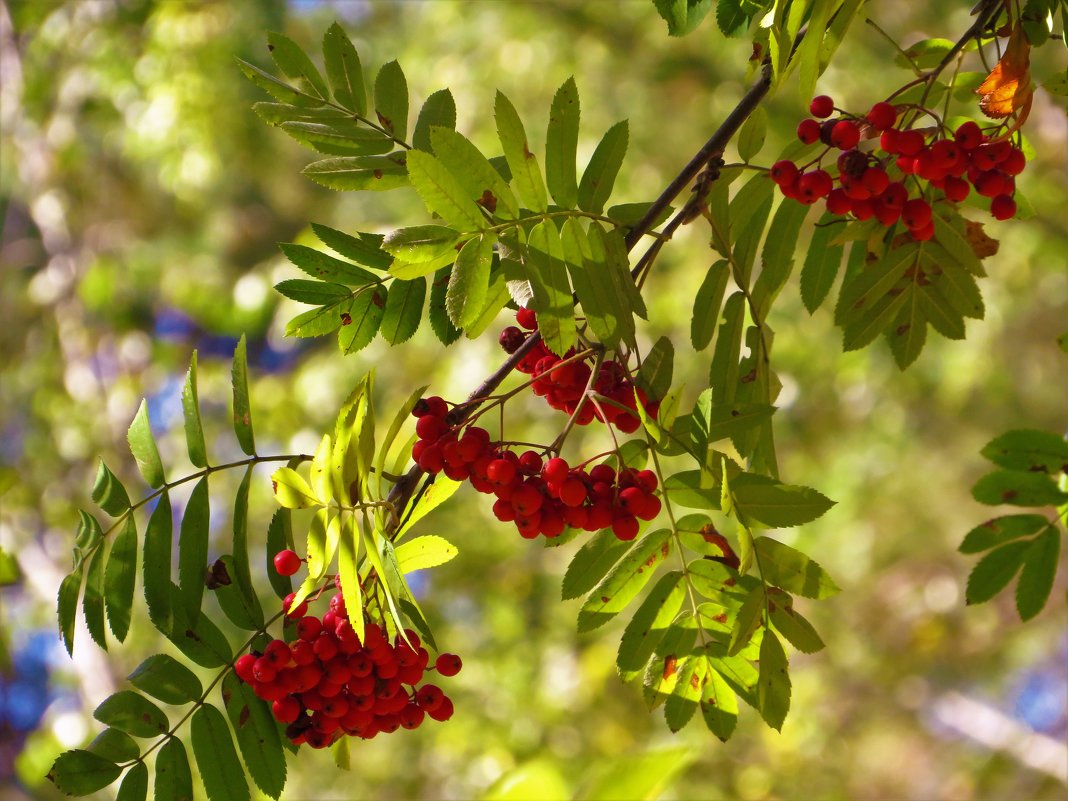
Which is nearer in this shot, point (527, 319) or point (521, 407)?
point (527, 319)

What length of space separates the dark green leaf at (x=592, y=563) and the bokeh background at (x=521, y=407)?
2329 mm

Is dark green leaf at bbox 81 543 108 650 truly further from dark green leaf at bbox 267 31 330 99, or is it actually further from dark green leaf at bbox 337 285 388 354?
dark green leaf at bbox 267 31 330 99

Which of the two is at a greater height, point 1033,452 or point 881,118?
point 881,118

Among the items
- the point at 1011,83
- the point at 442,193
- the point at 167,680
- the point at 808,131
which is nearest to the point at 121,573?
the point at 167,680

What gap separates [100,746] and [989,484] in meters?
0.94

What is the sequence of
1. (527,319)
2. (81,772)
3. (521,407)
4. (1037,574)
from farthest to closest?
(521,407)
(1037,574)
(527,319)
(81,772)

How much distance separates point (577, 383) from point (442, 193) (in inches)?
8.6

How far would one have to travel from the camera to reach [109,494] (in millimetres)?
1025

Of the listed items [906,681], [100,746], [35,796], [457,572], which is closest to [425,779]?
[457,572]

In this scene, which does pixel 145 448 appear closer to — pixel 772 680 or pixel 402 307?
pixel 402 307

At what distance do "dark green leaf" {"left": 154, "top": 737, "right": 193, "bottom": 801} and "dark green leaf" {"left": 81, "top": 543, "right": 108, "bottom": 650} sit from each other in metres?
0.12

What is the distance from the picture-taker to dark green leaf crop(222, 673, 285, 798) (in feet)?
3.11

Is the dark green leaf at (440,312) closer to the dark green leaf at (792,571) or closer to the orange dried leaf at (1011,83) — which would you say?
the dark green leaf at (792,571)

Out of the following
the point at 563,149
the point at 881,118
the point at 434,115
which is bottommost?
the point at 881,118
